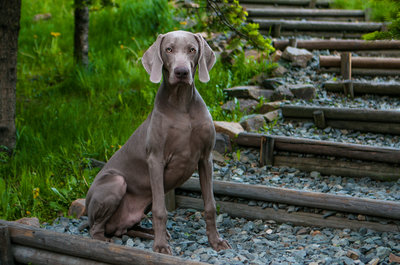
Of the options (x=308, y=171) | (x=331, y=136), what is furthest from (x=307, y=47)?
(x=308, y=171)

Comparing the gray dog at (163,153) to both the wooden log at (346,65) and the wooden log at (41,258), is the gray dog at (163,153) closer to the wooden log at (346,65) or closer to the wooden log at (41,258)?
the wooden log at (41,258)

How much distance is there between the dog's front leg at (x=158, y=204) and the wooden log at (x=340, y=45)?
15.4ft

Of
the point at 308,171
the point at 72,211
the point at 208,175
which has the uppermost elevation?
the point at 208,175

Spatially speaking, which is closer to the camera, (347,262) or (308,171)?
(347,262)

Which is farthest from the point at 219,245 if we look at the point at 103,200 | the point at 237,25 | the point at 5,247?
the point at 237,25

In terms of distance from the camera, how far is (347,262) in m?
2.90

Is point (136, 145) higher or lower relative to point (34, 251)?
higher

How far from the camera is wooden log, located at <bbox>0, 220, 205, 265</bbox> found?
103 inches

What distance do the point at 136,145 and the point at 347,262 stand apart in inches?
61.1

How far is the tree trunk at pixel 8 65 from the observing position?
480 centimetres

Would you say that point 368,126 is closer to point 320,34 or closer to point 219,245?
point 219,245

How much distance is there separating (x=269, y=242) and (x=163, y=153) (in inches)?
38.8

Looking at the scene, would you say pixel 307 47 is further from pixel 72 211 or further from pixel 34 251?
pixel 34 251

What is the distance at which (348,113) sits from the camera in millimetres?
4926
